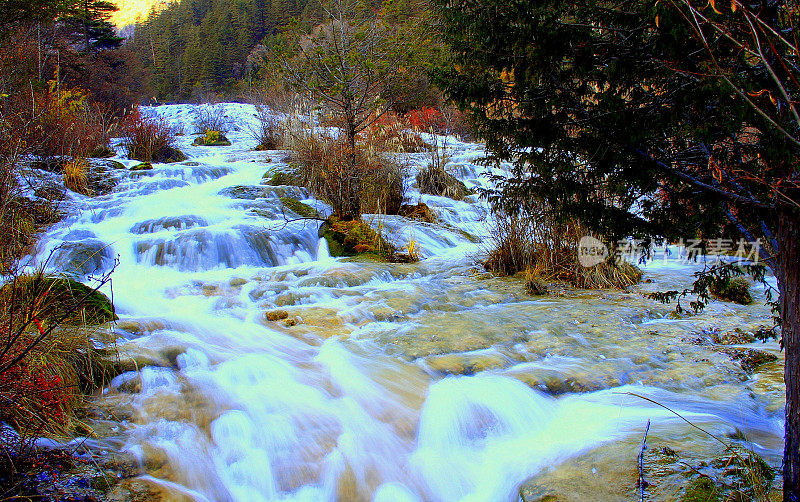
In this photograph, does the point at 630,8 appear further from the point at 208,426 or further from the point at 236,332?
the point at 236,332

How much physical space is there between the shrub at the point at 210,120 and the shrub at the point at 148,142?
9.54 metres

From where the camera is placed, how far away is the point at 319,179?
31.6 ft

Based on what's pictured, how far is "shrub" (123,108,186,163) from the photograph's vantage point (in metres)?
13.5

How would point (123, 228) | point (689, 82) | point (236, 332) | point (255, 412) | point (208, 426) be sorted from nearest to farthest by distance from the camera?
1. point (689, 82)
2. point (208, 426)
3. point (255, 412)
4. point (236, 332)
5. point (123, 228)

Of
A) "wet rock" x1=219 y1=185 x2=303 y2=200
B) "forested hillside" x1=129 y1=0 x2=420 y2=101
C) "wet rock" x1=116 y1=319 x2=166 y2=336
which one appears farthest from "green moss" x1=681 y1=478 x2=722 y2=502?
"forested hillside" x1=129 y1=0 x2=420 y2=101

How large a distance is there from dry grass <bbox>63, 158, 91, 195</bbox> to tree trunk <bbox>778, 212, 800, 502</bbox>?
1124 centimetres

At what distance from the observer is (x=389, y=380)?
3.61 metres

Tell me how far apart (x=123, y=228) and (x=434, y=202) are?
6.26m

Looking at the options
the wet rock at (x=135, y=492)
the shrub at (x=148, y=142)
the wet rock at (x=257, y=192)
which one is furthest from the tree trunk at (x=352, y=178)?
the shrub at (x=148, y=142)

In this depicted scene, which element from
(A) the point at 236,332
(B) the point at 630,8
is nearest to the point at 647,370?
(B) the point at 630,8

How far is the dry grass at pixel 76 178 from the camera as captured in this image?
962cm

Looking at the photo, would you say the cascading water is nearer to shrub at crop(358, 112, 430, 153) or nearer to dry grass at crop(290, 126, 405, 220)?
dry grass at crop(290, 126, 405, 220)

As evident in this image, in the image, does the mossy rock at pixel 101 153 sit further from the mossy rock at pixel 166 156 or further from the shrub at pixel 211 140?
the shrub at pixel 211 140

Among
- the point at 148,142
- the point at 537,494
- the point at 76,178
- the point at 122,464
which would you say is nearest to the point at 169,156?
the point at 148,142
